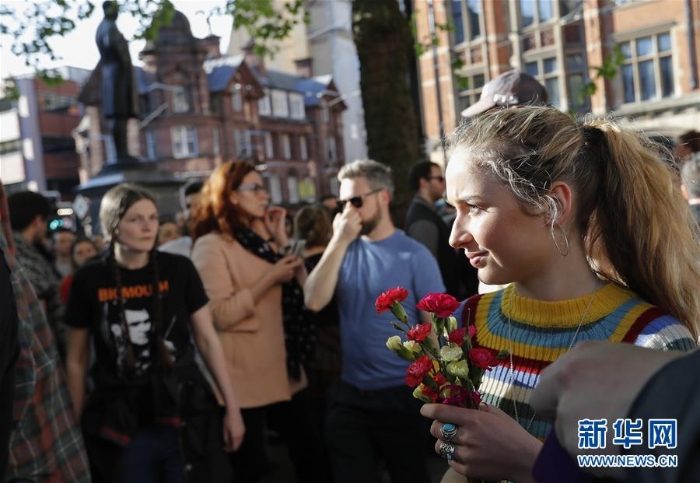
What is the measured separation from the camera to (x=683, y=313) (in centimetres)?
190

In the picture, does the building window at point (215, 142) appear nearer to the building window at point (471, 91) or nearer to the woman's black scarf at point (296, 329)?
the building window at point (471, 91)

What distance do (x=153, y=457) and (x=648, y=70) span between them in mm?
29674

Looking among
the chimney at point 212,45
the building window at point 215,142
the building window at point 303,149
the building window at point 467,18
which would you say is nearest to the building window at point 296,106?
the building window at point 303,149

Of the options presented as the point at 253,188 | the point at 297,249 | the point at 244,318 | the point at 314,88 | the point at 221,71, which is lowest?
the point at 244,318

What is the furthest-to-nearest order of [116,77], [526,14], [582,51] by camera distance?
[526,14] < [582,51] < [116,77]

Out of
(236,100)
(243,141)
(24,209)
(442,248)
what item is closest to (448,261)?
(442,248)

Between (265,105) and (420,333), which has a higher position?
(265,105)

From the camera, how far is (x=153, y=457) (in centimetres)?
385

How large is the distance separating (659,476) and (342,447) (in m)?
3.45

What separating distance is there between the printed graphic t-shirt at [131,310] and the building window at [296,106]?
56588 millimetres

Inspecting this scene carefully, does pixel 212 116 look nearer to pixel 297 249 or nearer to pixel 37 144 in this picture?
pixel 37 144

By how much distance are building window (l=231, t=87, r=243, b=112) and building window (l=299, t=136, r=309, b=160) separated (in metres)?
6.68

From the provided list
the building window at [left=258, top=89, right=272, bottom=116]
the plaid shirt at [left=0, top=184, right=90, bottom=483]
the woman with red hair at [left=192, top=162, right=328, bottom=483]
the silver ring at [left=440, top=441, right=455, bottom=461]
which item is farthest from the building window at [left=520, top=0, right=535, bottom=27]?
the silver ring at [left=440, top=441, right=455, bottom=461]

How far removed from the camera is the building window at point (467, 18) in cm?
3422
